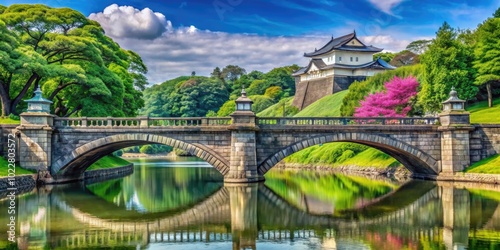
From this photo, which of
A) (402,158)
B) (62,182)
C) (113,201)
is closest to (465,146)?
(402,158)

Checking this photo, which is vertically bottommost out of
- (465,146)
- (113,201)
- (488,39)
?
(113,201)

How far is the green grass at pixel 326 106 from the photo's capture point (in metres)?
71.8

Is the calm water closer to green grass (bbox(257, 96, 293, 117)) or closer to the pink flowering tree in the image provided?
the pink flowering tree

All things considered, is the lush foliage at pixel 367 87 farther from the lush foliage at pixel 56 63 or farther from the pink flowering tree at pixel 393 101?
the lush foliage at pixel 56 63

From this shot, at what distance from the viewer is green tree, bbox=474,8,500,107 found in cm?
4656

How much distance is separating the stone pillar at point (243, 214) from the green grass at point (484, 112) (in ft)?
73.0

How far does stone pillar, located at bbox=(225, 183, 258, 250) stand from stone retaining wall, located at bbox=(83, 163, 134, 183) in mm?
13727

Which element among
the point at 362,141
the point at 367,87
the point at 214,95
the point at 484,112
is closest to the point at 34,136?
the point at 362,141

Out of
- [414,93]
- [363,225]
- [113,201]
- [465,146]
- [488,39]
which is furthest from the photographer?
Result: [414,93]

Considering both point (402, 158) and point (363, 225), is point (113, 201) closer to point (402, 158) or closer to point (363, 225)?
point (363, 225)

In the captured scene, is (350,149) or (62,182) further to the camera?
(350,149)

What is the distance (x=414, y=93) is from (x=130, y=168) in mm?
29583

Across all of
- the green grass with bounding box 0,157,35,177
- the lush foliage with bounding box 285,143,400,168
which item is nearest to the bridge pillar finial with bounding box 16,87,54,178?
the green grass with bounding box 0,157,35,177

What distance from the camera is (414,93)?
50.9 meters
